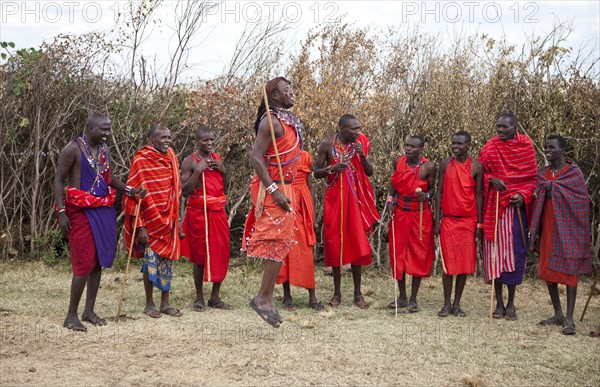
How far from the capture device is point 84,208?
654 cm

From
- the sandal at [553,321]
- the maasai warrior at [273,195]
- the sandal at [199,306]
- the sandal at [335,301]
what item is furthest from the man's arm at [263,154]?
the sandal at [553,321]

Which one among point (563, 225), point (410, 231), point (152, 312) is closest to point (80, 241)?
point (152, 312)

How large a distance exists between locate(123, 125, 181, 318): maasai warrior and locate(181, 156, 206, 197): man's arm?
8.5 inches

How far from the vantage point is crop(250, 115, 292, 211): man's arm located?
5.57m

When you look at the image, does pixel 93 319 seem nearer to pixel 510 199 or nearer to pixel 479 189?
pixel 479 189

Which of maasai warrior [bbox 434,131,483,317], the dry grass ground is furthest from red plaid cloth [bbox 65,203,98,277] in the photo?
maasai warrior [bbox 434,131,483,317]

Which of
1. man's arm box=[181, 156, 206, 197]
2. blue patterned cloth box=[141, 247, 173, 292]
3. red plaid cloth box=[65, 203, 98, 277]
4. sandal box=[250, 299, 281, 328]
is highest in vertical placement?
man's arm box=[181, 156, 206, 197]

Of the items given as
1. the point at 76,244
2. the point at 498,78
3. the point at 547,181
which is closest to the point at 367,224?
the point at 547,181

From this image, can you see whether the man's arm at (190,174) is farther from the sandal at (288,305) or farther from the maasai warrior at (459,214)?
the maasai warrior at (459,214)

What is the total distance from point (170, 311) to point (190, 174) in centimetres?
150

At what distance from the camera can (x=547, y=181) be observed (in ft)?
23.2

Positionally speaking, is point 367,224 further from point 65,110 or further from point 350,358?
point 65,110

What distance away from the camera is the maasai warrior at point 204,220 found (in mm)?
7578

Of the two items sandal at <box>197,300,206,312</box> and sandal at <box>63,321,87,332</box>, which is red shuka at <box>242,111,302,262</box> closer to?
sandal at <box>63,321,87,332</box>
